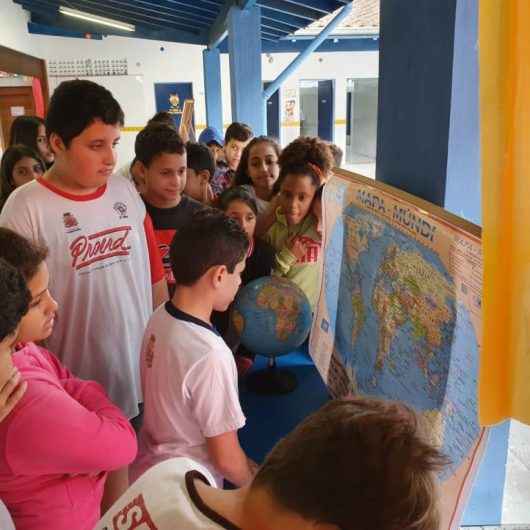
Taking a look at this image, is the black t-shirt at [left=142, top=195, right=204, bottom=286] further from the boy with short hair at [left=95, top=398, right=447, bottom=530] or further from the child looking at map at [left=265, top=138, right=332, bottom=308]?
the boy with short hair at [left=95, top=398, right=447, bottom=530]

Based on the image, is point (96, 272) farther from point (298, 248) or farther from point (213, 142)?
point (213, 142)

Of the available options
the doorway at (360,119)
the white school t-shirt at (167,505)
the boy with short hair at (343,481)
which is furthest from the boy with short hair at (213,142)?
the doorway at (360,119)

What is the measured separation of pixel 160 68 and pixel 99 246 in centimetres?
1038

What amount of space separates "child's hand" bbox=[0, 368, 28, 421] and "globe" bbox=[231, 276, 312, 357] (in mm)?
946

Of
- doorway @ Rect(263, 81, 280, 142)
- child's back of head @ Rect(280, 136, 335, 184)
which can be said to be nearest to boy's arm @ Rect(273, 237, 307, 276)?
child's back of head @ Rect(280, 136, 335, 184)

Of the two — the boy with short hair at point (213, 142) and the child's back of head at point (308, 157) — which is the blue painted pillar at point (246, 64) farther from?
the child's back of head at point (308, 157)

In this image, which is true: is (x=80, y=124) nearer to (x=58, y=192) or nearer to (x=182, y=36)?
(x=58, y=192)

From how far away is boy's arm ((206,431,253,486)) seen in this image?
1.20 meters

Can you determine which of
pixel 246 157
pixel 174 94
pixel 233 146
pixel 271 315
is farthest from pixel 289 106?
pixel 271 315

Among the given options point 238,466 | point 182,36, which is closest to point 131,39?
point 182,36

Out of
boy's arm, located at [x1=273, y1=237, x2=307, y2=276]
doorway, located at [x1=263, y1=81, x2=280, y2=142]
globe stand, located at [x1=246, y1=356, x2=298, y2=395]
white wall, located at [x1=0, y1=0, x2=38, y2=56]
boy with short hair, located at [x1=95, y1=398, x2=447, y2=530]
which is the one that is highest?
white wall, located at [x1=0, y1=0, x2=38, y2=56]

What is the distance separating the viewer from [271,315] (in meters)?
1.76

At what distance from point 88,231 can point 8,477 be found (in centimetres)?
77

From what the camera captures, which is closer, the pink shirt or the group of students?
the group of students
